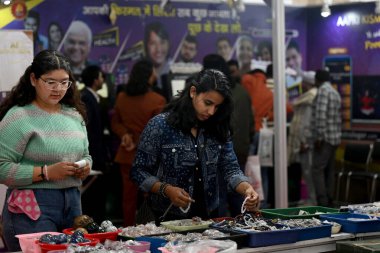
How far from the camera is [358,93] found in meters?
9.41

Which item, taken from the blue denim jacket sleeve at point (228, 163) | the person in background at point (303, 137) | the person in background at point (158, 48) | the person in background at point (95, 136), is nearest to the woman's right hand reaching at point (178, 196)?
the blue denim jacket sleeve at point (228, 163)

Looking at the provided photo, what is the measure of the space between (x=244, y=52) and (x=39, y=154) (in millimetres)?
5783

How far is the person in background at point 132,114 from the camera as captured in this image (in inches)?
295

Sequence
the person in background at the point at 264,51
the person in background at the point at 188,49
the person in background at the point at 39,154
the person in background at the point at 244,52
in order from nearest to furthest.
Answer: the person in background at the point at 39,154, the person in background at the point at 188,49, the person in background at the point at 244,52, the person in background at the point at 264,51

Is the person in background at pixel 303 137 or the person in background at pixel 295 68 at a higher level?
the person in background at pixel 295 68

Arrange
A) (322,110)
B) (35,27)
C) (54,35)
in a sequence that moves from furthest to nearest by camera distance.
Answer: (322,110) → (54,35) → (35,27)

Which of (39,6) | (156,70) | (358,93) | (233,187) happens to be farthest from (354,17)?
(233,187)

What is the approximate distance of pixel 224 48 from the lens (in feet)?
30.9

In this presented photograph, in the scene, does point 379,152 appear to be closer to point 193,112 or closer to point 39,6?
point 39,6

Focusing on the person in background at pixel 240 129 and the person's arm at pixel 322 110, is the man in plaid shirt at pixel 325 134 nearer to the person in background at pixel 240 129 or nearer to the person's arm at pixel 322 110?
the person's arm at pixel 322 110

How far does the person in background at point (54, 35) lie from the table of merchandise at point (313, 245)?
191 inches

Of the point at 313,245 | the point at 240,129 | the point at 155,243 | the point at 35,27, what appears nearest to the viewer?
the point at 155,243

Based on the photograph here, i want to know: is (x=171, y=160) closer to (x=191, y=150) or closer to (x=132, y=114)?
(x=191, y=150)

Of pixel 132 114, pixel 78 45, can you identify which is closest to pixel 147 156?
pixel 132 114
